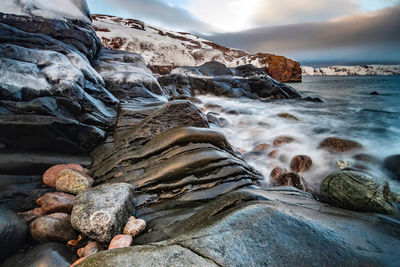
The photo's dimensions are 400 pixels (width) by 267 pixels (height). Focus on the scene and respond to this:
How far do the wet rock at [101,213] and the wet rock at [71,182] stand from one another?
2.32 ft

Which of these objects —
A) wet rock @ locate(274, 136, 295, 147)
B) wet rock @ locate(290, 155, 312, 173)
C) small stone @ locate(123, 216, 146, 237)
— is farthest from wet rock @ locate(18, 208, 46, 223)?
wet rock @ locate(274, 136, 295, 147)

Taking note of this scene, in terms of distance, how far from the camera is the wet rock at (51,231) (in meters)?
2.42

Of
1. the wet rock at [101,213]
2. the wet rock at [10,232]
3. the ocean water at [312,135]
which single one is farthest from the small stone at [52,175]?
the ocean water at [312,135]

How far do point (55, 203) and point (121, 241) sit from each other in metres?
1.27

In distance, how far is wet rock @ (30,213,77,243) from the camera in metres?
2.42

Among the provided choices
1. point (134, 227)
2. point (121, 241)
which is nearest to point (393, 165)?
point (134, 227)

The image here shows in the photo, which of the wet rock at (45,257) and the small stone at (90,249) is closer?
the wet rock at (45,257)

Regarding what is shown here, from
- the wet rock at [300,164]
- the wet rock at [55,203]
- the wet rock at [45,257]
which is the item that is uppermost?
the wet rock at [55,203]

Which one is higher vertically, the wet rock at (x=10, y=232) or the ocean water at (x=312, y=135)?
the wet rock at (x=10, y=232)

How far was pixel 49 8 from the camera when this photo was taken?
265 inches

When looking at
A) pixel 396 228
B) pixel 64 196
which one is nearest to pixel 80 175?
pixel 64 196

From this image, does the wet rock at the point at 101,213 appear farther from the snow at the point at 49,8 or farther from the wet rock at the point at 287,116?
the wet rock at the point at 287,116


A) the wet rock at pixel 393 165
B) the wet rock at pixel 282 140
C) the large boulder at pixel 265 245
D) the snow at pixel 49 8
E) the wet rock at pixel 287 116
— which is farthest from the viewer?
the wet rock at pixel 287 116

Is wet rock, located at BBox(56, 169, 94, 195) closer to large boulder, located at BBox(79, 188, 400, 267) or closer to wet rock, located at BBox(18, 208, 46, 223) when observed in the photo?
wet rock, located at BBox(18, 208, 46, 223)
